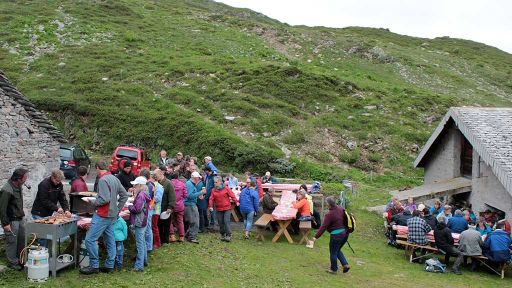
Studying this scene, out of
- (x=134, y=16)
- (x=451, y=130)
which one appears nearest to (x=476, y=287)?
(x=451, y=130)

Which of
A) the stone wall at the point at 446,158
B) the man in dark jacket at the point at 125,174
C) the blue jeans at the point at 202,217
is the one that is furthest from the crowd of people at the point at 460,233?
the man in dark jacket at the point at 125,174

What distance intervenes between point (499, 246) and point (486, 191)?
Answer: 539 cm

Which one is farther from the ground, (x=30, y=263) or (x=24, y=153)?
(x=24, y=153)

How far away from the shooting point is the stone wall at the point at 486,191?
18422mm

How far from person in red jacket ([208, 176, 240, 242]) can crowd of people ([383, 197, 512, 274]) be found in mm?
5745

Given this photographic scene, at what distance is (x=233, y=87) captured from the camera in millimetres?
38969

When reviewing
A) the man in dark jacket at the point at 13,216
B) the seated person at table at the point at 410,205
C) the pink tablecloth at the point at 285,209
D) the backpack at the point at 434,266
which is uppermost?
the man in dark jacket at the point at 13,216

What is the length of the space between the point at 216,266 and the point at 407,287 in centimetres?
481

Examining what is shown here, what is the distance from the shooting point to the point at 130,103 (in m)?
35.9

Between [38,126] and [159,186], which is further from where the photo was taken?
[38,126]

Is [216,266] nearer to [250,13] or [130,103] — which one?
[130,103]

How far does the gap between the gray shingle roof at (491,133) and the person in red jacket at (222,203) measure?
9.47 meters

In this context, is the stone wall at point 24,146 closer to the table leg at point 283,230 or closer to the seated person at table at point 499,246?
the table leg at point 283,230

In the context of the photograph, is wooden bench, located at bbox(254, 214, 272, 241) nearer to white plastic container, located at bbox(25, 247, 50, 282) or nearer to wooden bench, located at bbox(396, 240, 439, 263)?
wooden bench, located at bbox(396, 240, 439, 263)
